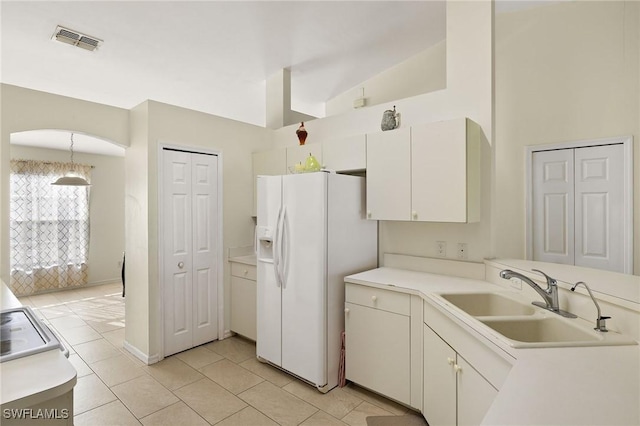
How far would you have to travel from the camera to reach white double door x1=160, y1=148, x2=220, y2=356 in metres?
3.12

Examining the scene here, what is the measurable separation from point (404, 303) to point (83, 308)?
4817 millimetres

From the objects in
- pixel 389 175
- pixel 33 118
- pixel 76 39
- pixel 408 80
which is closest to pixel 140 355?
pixel 33 118

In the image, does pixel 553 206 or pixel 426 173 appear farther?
pixel 553 206

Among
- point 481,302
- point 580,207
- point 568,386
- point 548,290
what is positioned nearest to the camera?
point 568,386

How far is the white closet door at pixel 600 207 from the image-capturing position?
3.01 meters

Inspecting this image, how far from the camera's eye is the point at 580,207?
3.21 meters

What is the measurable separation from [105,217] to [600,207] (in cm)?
753

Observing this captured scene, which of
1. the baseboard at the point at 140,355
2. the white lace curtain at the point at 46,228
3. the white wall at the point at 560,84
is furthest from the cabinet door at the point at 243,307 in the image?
Answer: the white lace curtain at the point at 46,228

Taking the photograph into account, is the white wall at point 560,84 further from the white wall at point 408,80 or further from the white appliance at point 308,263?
the white appliance at point 308,263

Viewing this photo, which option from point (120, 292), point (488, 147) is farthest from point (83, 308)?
point (488, 147)

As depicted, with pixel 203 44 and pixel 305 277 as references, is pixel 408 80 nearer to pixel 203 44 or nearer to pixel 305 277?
pixel 203 44

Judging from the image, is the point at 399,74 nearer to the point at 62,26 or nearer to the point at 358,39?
the point at 358,39

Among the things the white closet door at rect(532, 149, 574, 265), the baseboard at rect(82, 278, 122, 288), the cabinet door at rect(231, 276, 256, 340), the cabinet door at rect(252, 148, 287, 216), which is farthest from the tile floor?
the baseboard at rect(82, 278, 122, 288)

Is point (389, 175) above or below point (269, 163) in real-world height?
below
